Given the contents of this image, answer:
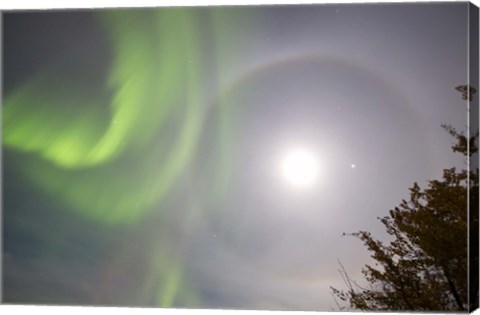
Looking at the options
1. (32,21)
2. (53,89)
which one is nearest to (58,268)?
(53,89)

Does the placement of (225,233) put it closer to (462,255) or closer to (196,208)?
(196,208)

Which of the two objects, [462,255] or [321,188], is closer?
[462,255]

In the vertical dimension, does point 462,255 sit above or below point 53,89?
below

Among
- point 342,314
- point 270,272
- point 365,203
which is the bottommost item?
point 342,314

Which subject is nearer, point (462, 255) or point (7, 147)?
point (462, 255)

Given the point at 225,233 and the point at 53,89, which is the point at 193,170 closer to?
the point at 225,233

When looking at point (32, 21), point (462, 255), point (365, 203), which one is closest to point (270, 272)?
point (365, 203)
